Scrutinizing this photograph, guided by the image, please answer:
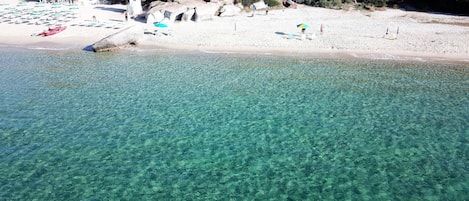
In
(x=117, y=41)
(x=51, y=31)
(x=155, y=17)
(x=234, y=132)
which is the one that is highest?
(x=155, y=17)

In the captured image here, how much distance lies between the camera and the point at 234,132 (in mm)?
15414

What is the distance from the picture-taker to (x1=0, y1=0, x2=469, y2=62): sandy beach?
94.8ft

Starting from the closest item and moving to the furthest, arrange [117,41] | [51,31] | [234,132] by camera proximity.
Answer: [234,132], [117,41], [51,31]

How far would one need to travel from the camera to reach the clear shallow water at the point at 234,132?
11523mm

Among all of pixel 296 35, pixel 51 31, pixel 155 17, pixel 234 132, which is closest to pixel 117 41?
pixel 51 31

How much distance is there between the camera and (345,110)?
1781 cm

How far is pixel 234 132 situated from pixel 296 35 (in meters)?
19.3

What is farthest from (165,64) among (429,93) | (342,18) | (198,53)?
(342,18)

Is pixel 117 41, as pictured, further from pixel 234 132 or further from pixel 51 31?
pixel 234 132

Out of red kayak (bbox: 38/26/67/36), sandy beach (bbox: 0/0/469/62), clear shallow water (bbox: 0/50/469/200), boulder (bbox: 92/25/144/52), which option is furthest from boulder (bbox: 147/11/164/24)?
clear shallow water (bbox: 0/50/469/200)

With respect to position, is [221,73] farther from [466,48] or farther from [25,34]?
[25,34]

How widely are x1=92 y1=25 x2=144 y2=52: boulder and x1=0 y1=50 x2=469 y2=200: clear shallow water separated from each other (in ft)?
14.2

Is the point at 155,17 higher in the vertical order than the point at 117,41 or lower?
higher

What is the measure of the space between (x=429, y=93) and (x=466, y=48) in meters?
11.2
